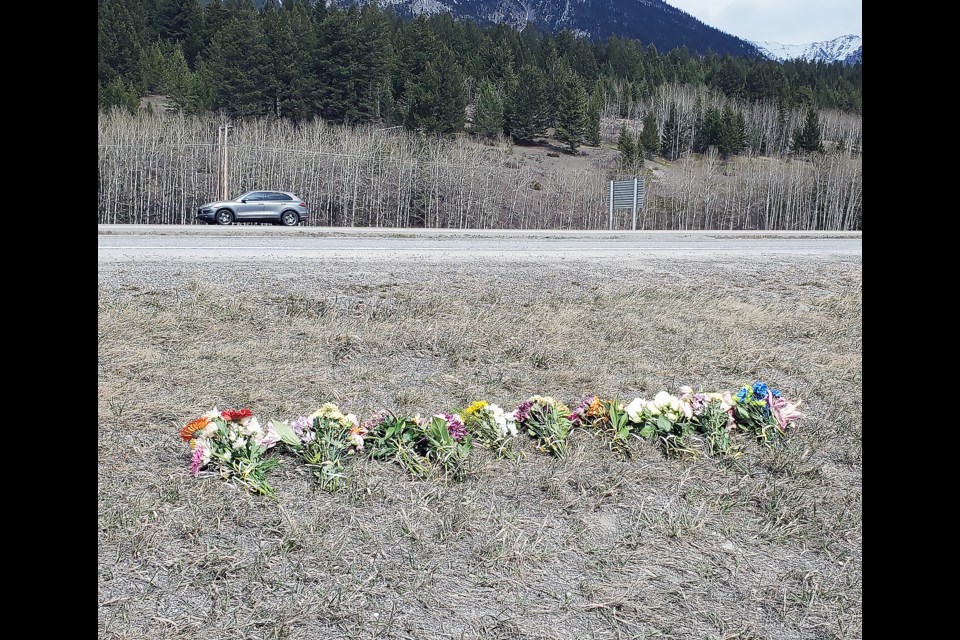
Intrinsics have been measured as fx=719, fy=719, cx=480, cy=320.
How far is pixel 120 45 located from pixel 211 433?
7948cm

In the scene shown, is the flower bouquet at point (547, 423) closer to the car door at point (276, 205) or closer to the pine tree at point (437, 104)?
the car door at point (276, 205)

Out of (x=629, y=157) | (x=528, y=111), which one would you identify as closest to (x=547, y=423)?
(x=629, y=157)

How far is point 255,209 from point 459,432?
78.6 feet

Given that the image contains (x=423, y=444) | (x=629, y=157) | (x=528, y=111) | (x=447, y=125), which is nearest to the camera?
(x=423, y=444)

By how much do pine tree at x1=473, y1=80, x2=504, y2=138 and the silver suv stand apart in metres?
46.7

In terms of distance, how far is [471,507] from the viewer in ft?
9.25

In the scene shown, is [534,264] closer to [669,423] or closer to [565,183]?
[669,423]

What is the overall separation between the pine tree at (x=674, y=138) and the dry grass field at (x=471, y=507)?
78.4 metres

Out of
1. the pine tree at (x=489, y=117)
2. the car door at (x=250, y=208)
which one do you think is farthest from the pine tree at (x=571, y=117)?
the car door at (x=250, y=208)

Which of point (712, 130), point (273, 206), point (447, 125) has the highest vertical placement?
point (712, 130)

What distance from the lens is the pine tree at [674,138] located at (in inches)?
3152

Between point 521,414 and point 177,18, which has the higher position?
point 177,18

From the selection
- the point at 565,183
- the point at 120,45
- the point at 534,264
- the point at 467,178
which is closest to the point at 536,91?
the point at 565,183

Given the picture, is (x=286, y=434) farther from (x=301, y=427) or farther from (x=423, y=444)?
(x=423, y=444)
